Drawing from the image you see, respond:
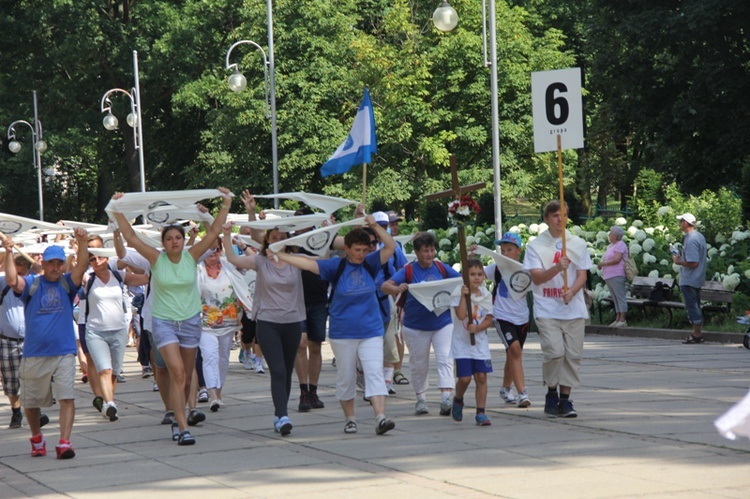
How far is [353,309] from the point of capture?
10141 millimetres

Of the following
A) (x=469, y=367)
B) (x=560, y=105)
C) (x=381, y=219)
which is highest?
(x=560, y=105)

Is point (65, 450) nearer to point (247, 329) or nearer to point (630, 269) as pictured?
point (247, 329)

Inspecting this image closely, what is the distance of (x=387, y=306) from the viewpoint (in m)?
12.8

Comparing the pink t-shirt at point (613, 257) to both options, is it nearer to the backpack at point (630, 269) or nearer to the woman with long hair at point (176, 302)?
the backpack at point (630, 269)

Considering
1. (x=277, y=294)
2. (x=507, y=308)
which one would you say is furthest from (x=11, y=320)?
(x=507, y=308)

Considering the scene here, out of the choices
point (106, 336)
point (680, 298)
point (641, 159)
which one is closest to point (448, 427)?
point (106, 336)

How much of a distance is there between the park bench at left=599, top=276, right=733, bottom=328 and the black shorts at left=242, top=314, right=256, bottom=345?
7.60 m

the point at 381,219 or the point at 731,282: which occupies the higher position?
the point at 381,219

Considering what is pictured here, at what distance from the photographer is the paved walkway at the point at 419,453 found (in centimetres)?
769

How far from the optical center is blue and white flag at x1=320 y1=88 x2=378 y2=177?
13.0m

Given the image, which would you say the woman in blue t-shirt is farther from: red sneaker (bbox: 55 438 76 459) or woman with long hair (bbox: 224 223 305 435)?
red sneaker (bbox: 55 438 76 459)

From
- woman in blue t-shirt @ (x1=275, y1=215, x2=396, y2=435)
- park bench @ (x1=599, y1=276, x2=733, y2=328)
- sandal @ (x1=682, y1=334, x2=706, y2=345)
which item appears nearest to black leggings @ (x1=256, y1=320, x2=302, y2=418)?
woman in blue t-shirt @ (x1=275, y1=215, x2=396, y2=435)

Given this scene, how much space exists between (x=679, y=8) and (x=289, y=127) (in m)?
17.9

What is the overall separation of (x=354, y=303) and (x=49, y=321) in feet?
7.96
